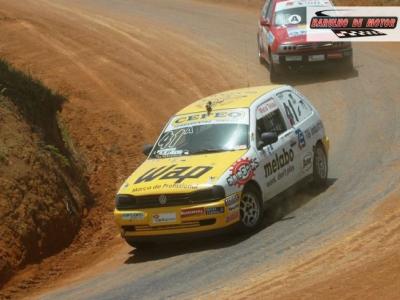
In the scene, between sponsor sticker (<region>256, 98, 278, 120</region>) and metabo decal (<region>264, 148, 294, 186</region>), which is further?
sponsor sticker (<region>256, 98, 278, 120</region>)

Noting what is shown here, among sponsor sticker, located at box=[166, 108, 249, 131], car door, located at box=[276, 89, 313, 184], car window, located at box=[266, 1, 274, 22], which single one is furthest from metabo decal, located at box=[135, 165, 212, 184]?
car window, located at box=[266, 1, 274, 22]

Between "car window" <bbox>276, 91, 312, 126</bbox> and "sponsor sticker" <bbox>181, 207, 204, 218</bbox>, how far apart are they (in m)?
2.81

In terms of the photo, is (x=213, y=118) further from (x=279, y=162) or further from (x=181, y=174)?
(x=181, y=174)

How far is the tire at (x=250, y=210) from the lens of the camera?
11.5 m

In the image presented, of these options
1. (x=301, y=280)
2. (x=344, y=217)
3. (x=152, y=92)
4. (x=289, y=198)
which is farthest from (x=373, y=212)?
(x=152, y=92)

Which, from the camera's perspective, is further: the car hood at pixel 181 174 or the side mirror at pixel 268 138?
the side mirror at pixel 268 138

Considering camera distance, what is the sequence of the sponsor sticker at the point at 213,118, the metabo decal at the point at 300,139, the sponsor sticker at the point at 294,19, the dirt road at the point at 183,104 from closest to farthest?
the dirt road at the point at 183,104 → the sponsor sticker at the point at 213,118 → the metabo decal at the point at 300,139 → the sponsor sticker at the point at 294,19

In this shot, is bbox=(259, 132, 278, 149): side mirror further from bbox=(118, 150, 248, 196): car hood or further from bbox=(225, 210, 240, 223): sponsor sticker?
bbox=(225, 210, 240, 223): sponsor sticker

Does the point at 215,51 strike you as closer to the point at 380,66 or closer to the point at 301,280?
the point at 380,66

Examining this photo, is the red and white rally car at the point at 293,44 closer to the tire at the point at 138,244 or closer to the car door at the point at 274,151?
the car door at the point at 274,151

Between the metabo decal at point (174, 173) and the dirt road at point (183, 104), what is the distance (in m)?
0.96

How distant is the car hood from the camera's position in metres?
11.2

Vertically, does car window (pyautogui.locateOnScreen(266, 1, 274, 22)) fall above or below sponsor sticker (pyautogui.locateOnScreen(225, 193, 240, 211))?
above

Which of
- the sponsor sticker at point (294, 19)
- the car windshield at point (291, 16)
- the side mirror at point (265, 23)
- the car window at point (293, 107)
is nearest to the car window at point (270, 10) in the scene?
the side mirror at point (265, 23)
